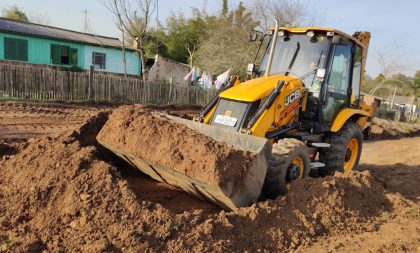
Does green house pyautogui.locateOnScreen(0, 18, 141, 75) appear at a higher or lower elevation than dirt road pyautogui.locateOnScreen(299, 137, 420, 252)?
higher

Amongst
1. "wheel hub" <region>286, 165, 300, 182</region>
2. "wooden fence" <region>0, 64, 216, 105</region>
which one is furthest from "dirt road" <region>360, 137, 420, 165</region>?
"wooden fence" <region>0, 64, 216, 105</region>

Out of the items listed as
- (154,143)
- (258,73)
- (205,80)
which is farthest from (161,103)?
(154,143)

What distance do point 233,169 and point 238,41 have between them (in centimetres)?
2176

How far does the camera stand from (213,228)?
3938 mm

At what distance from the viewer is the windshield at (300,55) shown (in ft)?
22.0

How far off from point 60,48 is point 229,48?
10.3 meters

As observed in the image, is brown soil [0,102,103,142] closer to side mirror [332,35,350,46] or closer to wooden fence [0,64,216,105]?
wooden fence [0,64,216,105]

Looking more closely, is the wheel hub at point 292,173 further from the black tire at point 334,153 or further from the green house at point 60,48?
the green house at point 60,48

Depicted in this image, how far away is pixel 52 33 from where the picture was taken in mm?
24125

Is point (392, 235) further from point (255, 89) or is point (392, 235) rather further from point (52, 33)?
point (52, 33)

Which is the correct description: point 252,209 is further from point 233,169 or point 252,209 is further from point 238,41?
point 238,41

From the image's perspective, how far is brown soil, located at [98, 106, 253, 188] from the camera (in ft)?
14.4

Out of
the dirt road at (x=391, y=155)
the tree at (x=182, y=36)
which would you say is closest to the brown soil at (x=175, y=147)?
the dirt road at (x=391, y=155)

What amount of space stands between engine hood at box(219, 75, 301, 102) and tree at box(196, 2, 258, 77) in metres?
17.9
